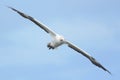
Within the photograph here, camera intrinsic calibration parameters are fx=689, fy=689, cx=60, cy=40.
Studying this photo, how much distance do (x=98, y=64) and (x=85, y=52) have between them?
95.7 inches

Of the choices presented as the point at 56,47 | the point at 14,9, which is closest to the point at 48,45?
the point at 56,47

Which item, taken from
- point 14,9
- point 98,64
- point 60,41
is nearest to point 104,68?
point 98,64

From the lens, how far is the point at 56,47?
84812mm

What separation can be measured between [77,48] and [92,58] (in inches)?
106

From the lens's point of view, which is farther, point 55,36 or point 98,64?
point 98,64

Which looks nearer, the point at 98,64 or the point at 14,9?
the point at 14,9

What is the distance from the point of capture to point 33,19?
88000mm

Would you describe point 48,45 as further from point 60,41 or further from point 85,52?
point 85,52

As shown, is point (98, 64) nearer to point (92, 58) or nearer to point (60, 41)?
point (92, 58)

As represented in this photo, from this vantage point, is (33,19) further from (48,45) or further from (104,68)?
(104,68)

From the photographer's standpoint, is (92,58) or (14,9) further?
(92,58)

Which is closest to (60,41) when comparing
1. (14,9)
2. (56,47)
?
(56,47)

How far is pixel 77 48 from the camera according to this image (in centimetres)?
9081

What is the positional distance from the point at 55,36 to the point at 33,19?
4.22 m
